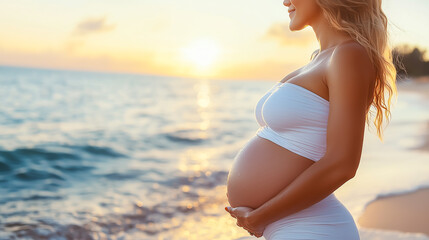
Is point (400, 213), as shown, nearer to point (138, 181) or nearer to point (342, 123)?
point (342, 123)

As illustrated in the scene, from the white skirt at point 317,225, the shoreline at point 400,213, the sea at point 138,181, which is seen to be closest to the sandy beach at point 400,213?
the shoreline at point 400,213

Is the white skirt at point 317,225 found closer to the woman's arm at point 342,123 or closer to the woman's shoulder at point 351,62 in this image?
the woman's arm at point 342,123

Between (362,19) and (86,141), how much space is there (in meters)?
11.8

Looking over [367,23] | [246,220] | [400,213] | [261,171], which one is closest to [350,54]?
[367,23]

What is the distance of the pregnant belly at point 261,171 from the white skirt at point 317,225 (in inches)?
4.7

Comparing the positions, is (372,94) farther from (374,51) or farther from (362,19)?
(362,19)

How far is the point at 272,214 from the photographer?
161 cm

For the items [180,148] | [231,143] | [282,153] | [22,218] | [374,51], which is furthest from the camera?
[231,143]

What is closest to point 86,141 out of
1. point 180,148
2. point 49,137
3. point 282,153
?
point 49,137

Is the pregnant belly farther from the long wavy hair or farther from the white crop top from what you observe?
the long wavy hair

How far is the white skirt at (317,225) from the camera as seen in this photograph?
1.60 metres

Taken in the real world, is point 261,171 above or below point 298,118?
below

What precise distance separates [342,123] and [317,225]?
427 mm

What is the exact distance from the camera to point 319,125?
1.54 m
